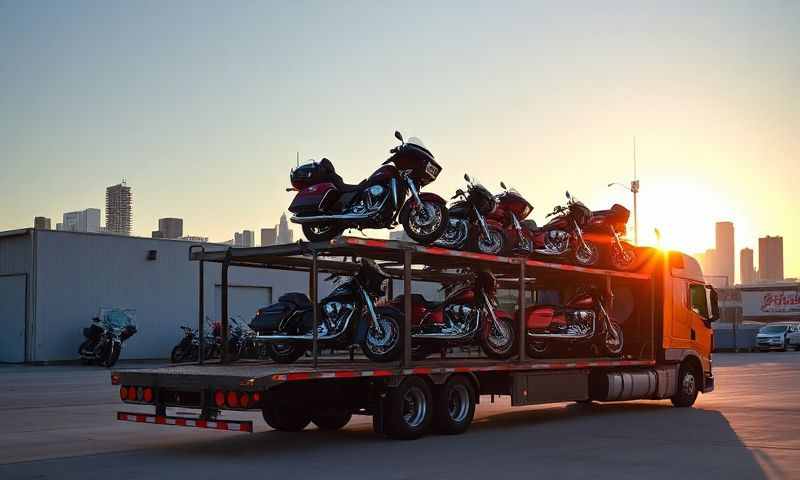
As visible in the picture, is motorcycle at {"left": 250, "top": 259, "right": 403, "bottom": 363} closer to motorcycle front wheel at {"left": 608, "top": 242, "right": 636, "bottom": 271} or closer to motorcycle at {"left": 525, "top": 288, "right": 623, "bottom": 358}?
motorcycle at {"left": 525, "top": 288, "right": 623, "bottom": 358}

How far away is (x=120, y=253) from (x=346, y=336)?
2386 cm

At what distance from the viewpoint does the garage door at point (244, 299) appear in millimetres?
37656

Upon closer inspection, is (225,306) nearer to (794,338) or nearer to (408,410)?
(408,410)

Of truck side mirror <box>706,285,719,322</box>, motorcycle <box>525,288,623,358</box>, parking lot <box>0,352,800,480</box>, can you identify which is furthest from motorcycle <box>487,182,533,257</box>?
truck side mirror <box>706,285,719,322</box>

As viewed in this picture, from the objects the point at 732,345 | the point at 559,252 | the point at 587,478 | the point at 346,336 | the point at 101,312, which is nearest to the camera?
the point at 587,478

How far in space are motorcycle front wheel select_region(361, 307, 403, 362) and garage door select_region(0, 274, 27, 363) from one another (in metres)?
A: 22.8

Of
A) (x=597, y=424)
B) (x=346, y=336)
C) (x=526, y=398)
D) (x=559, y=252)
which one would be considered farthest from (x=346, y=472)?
(x=559, y=252)

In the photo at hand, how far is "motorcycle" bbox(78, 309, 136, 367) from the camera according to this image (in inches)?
1244

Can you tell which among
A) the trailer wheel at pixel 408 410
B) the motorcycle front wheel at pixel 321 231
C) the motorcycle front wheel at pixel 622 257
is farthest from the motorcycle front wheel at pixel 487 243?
the motorcycle front wheel at pixel 622 257

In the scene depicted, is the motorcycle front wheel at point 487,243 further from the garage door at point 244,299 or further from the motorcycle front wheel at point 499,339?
the garage door at point 244,299

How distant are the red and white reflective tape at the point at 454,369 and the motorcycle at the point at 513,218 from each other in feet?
6.22

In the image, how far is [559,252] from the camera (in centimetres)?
1697

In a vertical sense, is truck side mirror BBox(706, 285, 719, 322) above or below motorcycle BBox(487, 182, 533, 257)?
below

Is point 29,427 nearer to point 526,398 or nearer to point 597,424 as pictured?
point 526,398
